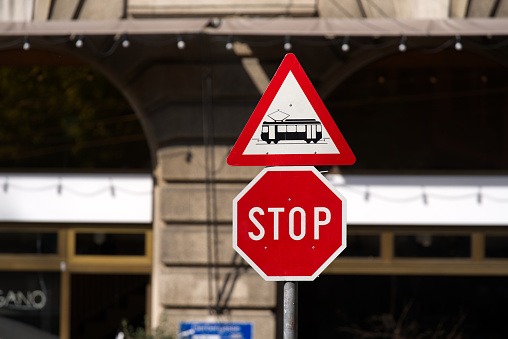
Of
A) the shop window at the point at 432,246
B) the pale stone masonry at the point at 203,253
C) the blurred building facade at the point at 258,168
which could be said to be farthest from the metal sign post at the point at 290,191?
the shop window at the point at 432,246

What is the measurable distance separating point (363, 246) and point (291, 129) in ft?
18.7

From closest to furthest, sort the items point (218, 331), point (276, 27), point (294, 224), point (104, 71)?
point (294, 224) < point (276, 27) < point (218, 331) < point (104, 71)

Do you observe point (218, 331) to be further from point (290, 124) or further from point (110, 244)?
point (290, 124)

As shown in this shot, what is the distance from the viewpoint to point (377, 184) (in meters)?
8.65

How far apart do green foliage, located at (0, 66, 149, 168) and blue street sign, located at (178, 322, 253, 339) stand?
204 centimetres

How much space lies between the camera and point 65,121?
29.5ft

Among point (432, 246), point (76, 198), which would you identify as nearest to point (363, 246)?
point (432, 246)

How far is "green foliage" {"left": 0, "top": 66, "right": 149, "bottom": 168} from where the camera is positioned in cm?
891

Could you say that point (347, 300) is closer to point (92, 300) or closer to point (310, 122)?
point (92, 300)

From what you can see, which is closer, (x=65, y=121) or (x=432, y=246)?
(x=432, y=246)

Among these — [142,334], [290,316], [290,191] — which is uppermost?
[290,191]

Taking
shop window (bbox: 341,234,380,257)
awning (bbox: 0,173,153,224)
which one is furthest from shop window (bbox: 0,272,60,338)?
shop window (bbox: 341,234,380,257)

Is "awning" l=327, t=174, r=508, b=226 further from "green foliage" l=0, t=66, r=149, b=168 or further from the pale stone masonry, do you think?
"green foliage" l=0, t=66, r=149, b=168

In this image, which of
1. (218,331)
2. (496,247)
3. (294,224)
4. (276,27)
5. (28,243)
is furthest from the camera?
(28,243)
